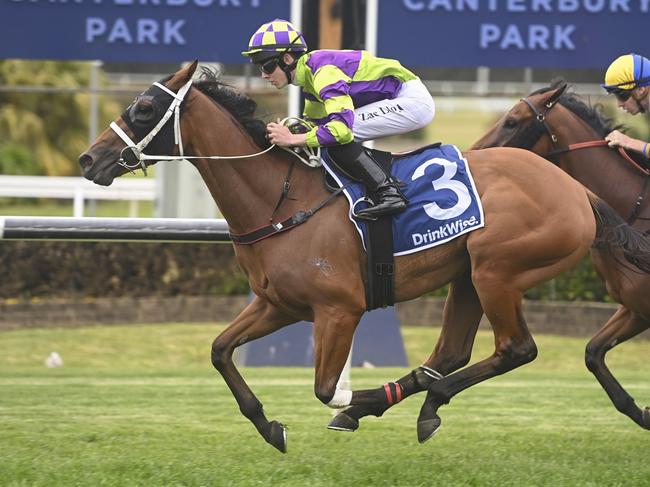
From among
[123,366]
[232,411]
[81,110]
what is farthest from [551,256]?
[81,110]

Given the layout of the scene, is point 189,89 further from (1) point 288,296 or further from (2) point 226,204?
(1) point 288,296

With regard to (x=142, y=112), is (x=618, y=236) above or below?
below

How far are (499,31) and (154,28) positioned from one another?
2633mm

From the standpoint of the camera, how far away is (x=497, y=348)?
6.02 m

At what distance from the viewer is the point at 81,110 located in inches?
945

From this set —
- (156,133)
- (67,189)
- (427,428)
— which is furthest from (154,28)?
(67,189)

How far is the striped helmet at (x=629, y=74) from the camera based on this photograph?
659cm

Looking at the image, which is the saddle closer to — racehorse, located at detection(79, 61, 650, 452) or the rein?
racehorse, located at detection(79, 61, 650, 452)

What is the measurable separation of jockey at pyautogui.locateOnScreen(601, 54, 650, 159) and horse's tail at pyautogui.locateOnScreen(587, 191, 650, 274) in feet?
1.72

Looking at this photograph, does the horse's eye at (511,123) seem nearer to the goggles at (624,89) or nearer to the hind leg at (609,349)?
the goggles at (624,89)

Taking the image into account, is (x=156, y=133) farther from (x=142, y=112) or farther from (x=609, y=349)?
(x=609, y=349)

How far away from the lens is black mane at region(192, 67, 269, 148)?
5914 mm

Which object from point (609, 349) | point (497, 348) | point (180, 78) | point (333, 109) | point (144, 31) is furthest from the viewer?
point (144, 31)

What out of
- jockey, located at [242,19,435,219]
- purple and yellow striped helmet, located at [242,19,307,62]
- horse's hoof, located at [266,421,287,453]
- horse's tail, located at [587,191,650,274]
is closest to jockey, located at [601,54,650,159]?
horse's tail, located at [587,191,650,274]
